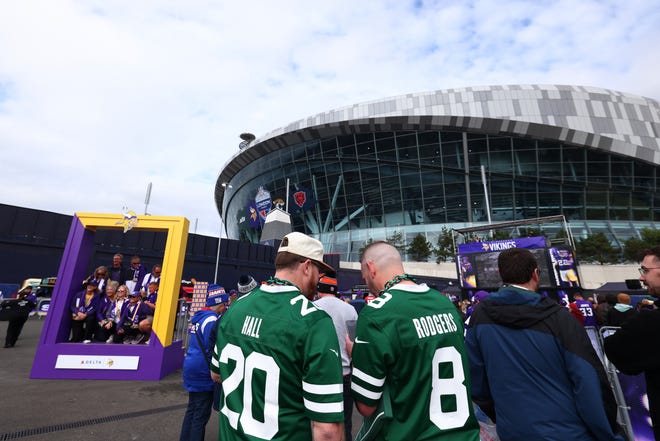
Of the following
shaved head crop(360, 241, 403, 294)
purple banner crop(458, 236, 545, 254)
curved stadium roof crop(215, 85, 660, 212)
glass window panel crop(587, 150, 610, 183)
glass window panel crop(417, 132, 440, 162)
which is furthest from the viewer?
glass window panel crop(417, 132, 440, 162)

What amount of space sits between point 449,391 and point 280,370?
0.88 meters

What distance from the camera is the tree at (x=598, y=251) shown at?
30.0m

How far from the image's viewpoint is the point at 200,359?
3.38 m

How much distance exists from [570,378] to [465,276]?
647 inches

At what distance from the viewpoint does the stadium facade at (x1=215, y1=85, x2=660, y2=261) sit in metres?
34.7

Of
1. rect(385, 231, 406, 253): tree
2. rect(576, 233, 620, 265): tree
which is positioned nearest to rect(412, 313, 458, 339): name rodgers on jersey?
rect(385, 231, 406, 253): tree

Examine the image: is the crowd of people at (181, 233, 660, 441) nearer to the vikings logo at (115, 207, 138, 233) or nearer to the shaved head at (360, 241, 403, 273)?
the shaved head at (360, 241, 403, 273)

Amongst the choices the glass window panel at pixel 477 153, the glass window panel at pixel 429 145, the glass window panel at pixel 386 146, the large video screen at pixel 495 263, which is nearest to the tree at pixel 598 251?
the glass window panel at pixel 477 153

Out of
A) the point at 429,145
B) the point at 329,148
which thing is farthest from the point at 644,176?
the point at 329,148

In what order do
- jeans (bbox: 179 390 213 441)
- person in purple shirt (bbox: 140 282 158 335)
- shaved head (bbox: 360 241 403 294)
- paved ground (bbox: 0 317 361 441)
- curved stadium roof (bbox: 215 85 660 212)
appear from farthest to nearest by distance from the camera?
1. curved stadium roof (bbox: 215 85 660 212)
2. person in purple shirt (bbox: 140 282 158 335)
3. paved ground (bbox: 0 317 361 441)
4. jeans (bbox: 179 390 213 441)
5. shaved head (bbox: 360 241 403 294)

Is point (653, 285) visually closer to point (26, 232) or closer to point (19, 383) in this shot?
point (19, 383)

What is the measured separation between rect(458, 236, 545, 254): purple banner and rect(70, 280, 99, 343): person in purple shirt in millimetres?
15697

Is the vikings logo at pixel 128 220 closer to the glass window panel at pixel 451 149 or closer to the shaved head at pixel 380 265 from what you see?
the shaved head at pixel 380 265

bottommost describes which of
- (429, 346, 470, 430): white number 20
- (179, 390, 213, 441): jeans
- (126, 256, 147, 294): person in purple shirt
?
(179, 390, 213, 441): jeans
